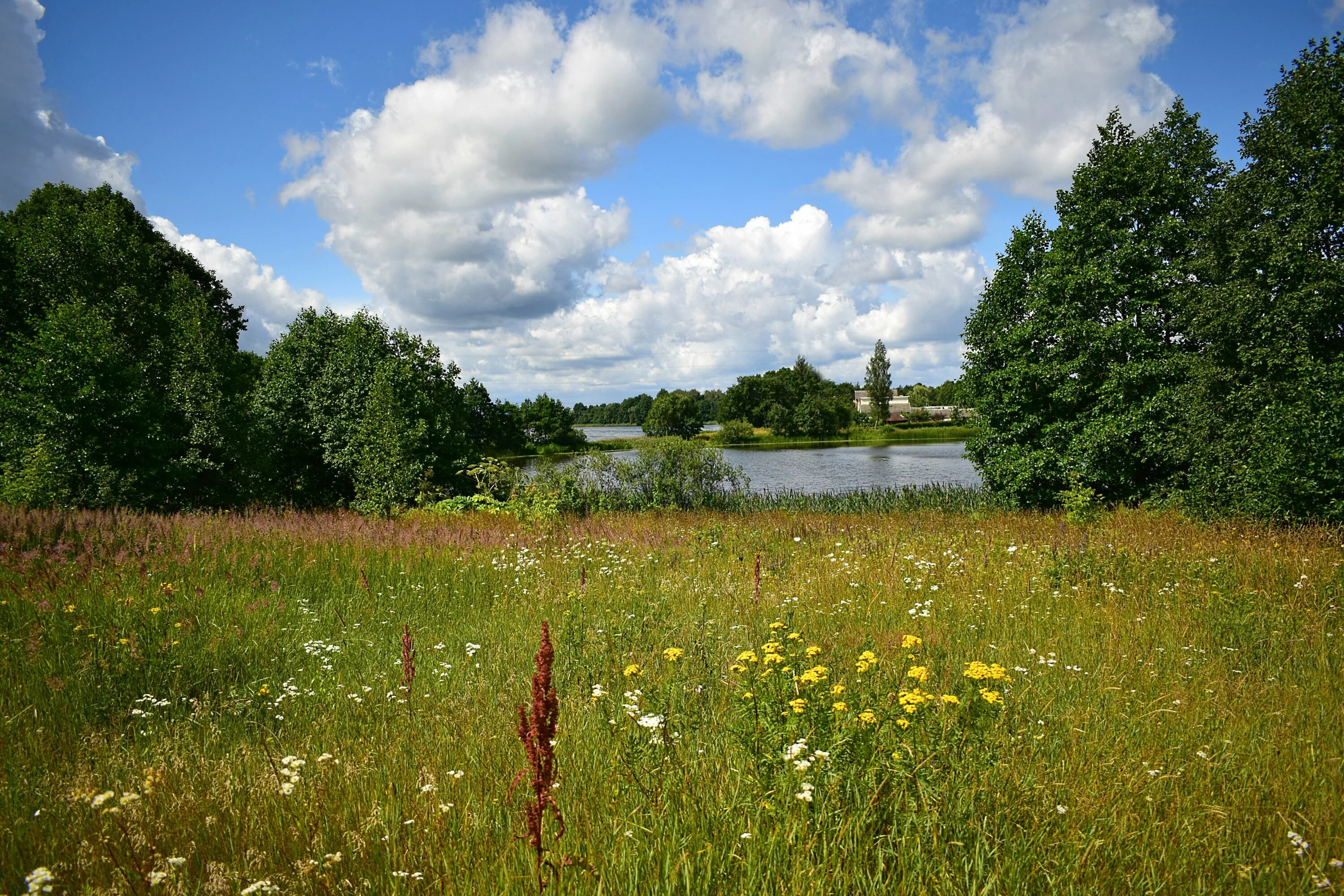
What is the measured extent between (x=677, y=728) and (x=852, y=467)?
128 feet

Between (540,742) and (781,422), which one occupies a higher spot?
(781,422)

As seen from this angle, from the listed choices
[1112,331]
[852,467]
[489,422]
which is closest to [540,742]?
[1112,331]

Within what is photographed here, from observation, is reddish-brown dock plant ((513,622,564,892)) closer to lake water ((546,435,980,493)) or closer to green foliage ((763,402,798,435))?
lake water ((546,435,980,493))

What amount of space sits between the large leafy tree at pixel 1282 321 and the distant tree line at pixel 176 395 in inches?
715

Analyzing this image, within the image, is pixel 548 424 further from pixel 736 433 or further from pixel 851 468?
pixel 851 468

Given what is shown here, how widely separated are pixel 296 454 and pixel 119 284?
702 centimetres

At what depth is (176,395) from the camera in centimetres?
1598

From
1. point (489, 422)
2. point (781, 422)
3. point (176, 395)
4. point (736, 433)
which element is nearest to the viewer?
point (176, 395)

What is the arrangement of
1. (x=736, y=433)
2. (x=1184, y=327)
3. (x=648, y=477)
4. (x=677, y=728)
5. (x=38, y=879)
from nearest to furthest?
(x=38, y=879) → (x=677, y=728) → (x=1184, y=327) → (x=648, y=477) → (x=736, y=433)

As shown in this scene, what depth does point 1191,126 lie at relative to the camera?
634 inches

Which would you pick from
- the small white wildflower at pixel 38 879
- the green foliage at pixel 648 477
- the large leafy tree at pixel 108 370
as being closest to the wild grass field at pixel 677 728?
the small white wildflower at pixel 38 879

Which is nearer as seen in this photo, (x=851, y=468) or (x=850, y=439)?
(x=851, y=468)

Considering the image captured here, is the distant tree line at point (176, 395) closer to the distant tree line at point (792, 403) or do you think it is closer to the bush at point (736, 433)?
the bush at point (736, 433)

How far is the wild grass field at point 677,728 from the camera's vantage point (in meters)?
2.32
